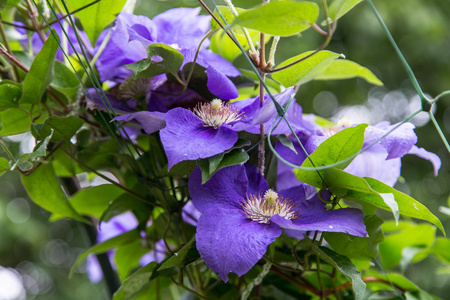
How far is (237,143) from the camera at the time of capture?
14.7 inches

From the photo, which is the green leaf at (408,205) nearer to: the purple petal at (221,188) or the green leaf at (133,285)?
the purple petal at (221,188)

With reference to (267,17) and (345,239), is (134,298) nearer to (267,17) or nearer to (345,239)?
(345,239)

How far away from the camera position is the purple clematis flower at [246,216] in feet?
1.08

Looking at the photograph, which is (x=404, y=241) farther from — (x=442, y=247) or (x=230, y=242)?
(x=230, y=242)

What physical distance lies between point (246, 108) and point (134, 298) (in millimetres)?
267

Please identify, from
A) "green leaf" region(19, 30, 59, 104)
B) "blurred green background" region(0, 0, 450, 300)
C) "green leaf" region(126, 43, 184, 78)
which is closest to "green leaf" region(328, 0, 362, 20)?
"green leaf" region(126, 43, 184, 78)

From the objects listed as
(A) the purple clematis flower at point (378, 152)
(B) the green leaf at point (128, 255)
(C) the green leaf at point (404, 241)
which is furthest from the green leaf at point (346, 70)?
(B) the green leaf at point (128, 255)

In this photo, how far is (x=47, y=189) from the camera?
46 cm

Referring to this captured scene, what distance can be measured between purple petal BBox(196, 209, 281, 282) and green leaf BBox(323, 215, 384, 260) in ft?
0.26

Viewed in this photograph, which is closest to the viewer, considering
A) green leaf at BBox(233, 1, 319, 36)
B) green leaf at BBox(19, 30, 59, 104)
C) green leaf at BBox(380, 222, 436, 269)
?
green leaf at BBox(233, 1, 319, 36)

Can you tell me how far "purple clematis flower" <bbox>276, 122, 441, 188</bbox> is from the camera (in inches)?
15.2

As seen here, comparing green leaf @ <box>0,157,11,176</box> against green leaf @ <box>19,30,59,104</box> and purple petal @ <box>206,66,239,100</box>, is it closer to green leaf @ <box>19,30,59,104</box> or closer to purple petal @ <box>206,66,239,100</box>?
green leaf @ <box>19,30,59,104</box>

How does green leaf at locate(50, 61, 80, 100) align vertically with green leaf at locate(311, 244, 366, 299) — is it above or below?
above

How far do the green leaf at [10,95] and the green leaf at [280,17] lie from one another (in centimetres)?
24
